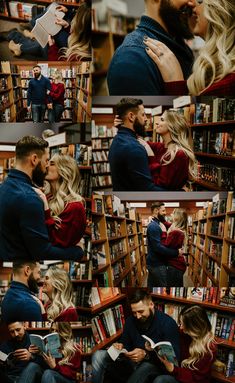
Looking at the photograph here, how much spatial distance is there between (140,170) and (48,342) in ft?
3.96

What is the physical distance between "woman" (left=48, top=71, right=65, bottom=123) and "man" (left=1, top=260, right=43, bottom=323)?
0.89 meters

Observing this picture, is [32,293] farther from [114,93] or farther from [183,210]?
[114,93]

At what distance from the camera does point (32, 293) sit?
292 cm

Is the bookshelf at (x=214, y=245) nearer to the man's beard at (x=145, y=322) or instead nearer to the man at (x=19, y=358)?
the man's beard at (x=145, y=322)

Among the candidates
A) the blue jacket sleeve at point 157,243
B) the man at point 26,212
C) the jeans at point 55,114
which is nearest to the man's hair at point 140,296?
the blue jacket sleeve at point 157,243

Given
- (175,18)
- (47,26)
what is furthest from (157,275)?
(47,26)

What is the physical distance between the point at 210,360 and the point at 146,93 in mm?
1645

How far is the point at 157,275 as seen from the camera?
9.31 feet

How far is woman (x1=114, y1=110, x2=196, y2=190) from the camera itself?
273 cm

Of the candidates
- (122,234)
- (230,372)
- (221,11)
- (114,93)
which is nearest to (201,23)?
(221,11)

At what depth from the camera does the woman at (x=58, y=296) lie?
2900 millimetres

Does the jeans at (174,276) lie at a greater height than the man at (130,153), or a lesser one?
lesser

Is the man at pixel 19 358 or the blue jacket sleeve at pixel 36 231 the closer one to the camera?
the blue jacket sleeve at pixel 36 231

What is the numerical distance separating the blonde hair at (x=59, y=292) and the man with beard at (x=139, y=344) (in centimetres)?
36
